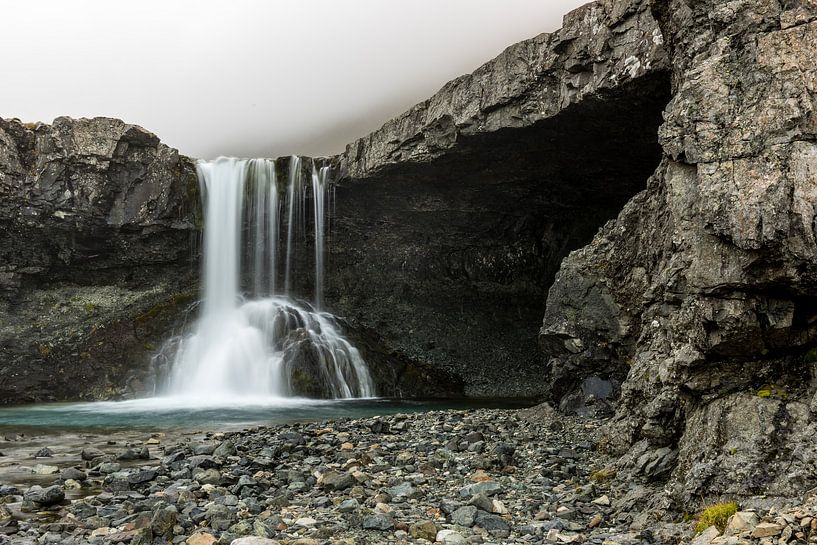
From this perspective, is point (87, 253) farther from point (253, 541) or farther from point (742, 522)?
point (742, 522)

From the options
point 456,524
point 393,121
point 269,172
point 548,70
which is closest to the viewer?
point 456,524

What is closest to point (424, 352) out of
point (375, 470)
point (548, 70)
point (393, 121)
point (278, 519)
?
point (393, 121)

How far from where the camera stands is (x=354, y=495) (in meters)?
8.42

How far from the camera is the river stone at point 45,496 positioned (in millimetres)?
8656

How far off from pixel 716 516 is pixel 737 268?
11.1 feet

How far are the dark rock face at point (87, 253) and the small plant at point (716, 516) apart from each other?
28176mm

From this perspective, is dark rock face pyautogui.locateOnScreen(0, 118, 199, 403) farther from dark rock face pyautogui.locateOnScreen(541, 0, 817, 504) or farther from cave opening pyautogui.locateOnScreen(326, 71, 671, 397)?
dark rock face pyautogui.locateOnScreen(541, 0, 817, 504)

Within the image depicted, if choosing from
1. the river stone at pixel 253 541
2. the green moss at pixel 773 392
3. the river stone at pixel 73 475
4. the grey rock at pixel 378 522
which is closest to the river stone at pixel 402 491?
the grey rock at pixel 378 522

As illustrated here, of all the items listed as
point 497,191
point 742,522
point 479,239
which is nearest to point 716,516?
point 742,522

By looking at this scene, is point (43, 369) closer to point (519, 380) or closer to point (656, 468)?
point (519, 380)

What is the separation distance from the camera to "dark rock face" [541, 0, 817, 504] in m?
7.04

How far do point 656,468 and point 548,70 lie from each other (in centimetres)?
1637

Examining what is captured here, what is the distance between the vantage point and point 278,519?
7.45 m

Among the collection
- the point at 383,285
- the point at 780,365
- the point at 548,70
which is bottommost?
the point at 780,365
